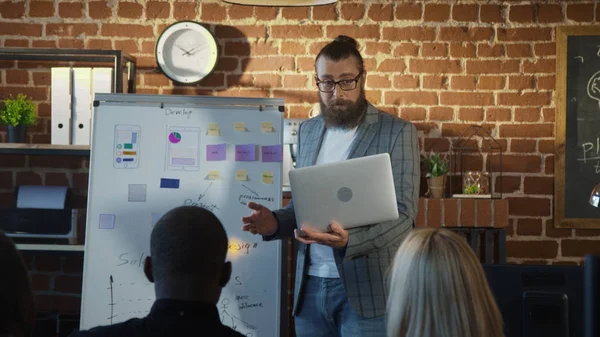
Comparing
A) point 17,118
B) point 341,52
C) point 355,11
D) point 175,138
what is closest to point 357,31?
point 355,11

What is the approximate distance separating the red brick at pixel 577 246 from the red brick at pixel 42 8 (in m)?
3.05

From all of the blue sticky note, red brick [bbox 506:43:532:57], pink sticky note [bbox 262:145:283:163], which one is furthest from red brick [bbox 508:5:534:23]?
the blue sticky note

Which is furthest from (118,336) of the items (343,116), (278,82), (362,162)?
(278,82)

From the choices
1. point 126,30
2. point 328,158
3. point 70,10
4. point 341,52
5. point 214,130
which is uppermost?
point 70,10

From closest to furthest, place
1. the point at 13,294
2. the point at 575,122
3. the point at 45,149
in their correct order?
the point at 13,294, the point at 45,149, the point at 575,122

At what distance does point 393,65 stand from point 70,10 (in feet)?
5.89

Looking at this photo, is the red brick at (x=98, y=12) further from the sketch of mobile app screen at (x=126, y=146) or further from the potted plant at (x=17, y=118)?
the sketch of mobile app screen at (x=126, y=146)

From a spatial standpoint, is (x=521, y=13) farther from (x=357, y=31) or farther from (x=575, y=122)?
(x=357, y=31)

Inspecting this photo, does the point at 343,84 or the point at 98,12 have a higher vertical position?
the point at 98,12

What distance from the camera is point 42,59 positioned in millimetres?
4188

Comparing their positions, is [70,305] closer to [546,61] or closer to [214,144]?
[214,144]

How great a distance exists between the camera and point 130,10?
4.24 metres

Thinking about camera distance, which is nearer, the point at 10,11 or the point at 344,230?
the point at 344,230

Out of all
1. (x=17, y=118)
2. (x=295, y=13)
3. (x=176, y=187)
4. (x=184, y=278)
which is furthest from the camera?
(x=295, y=13)
